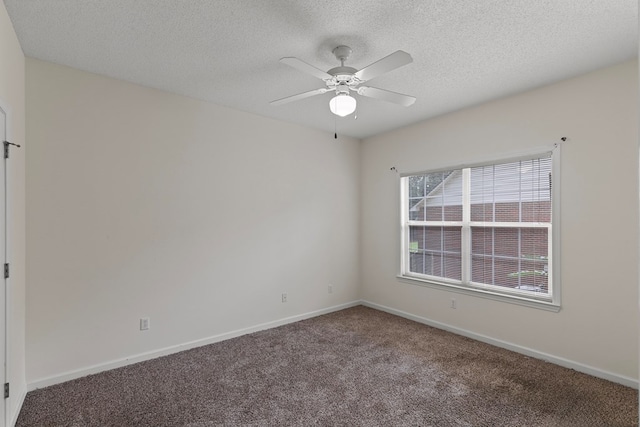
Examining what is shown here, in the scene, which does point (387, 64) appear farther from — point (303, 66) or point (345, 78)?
point (303, 66)

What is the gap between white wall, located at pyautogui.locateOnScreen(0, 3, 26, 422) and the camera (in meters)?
2.03

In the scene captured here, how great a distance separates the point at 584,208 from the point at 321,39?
2.68 meters

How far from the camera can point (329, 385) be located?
265 centimetres

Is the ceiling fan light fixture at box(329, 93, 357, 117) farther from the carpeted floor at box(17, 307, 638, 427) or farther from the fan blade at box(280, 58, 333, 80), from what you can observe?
the carpeted floor at box(17, 307, 638, 427)

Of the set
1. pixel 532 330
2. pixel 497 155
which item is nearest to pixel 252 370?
pixel 532 330

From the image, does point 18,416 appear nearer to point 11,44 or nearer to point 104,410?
point 104,410

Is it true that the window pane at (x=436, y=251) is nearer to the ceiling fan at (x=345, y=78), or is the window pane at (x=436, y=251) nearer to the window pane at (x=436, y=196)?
the window pane at (x=436, y=196)

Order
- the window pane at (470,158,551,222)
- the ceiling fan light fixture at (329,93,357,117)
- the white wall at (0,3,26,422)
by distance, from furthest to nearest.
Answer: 1. the window pane at (470,158,551,222)
2. the ceiling fan light fixture at (329,93,357,117)
3. the white wall at (0,3,26,422)

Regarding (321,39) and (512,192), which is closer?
(321,39)

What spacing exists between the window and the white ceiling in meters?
0.99

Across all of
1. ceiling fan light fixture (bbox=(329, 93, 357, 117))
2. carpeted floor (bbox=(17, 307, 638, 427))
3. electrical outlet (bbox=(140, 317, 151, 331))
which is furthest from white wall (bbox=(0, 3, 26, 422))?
ceiling fan light fixture (bbox=(329, 93, 357, 117))

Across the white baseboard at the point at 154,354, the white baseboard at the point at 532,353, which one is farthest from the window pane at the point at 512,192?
the white baseboard at the point at 154,354

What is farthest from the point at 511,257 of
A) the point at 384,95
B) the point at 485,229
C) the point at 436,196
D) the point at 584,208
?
the point at 384,95

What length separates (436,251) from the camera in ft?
13.8
